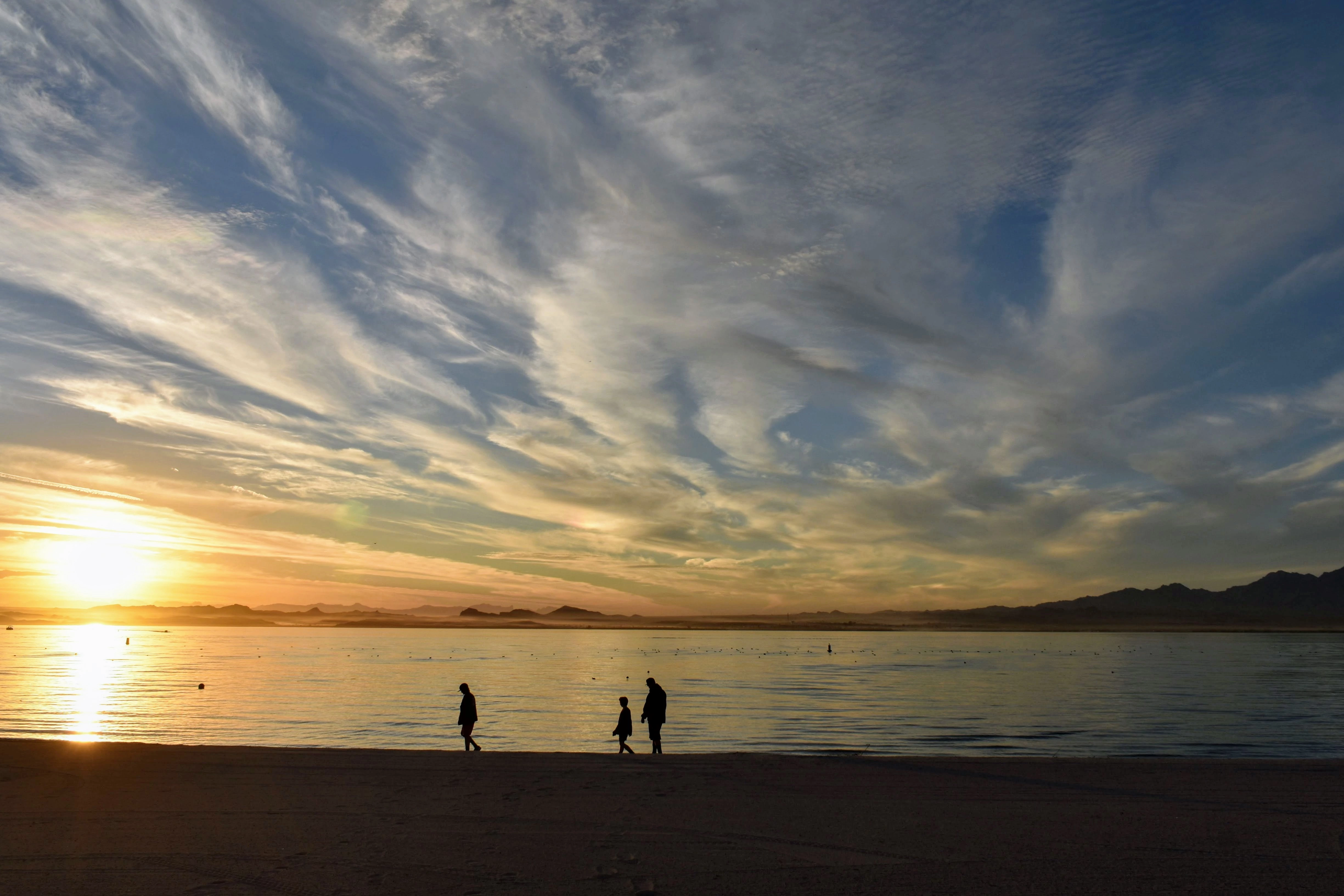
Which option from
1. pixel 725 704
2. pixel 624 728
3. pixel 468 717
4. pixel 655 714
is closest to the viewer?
pixel 655 714

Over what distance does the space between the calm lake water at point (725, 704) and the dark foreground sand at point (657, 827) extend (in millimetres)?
15217

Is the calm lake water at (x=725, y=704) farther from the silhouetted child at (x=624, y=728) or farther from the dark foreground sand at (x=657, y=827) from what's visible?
the dark foreground sand at (x=657, y=827)

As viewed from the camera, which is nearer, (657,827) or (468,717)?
(657,827)

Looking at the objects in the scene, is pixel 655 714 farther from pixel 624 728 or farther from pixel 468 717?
pixel 468 717

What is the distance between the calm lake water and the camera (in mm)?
37281

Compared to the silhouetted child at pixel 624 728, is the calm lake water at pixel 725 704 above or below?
below

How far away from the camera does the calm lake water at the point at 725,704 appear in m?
37.3

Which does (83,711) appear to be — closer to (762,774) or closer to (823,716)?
(823,716)

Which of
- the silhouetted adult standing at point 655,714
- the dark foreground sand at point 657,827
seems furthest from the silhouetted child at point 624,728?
the dark foreground sand at point 657,827

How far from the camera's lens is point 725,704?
55594 millimetres

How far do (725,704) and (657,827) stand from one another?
43304 mm

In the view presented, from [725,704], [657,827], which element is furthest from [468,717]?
[725,704]

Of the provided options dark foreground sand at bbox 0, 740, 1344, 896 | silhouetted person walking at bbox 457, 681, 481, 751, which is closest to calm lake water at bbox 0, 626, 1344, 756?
silhouetted person walking at bbox 457, 681, 481, 751

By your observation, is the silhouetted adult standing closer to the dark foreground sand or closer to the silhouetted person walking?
the dark foreground sand
